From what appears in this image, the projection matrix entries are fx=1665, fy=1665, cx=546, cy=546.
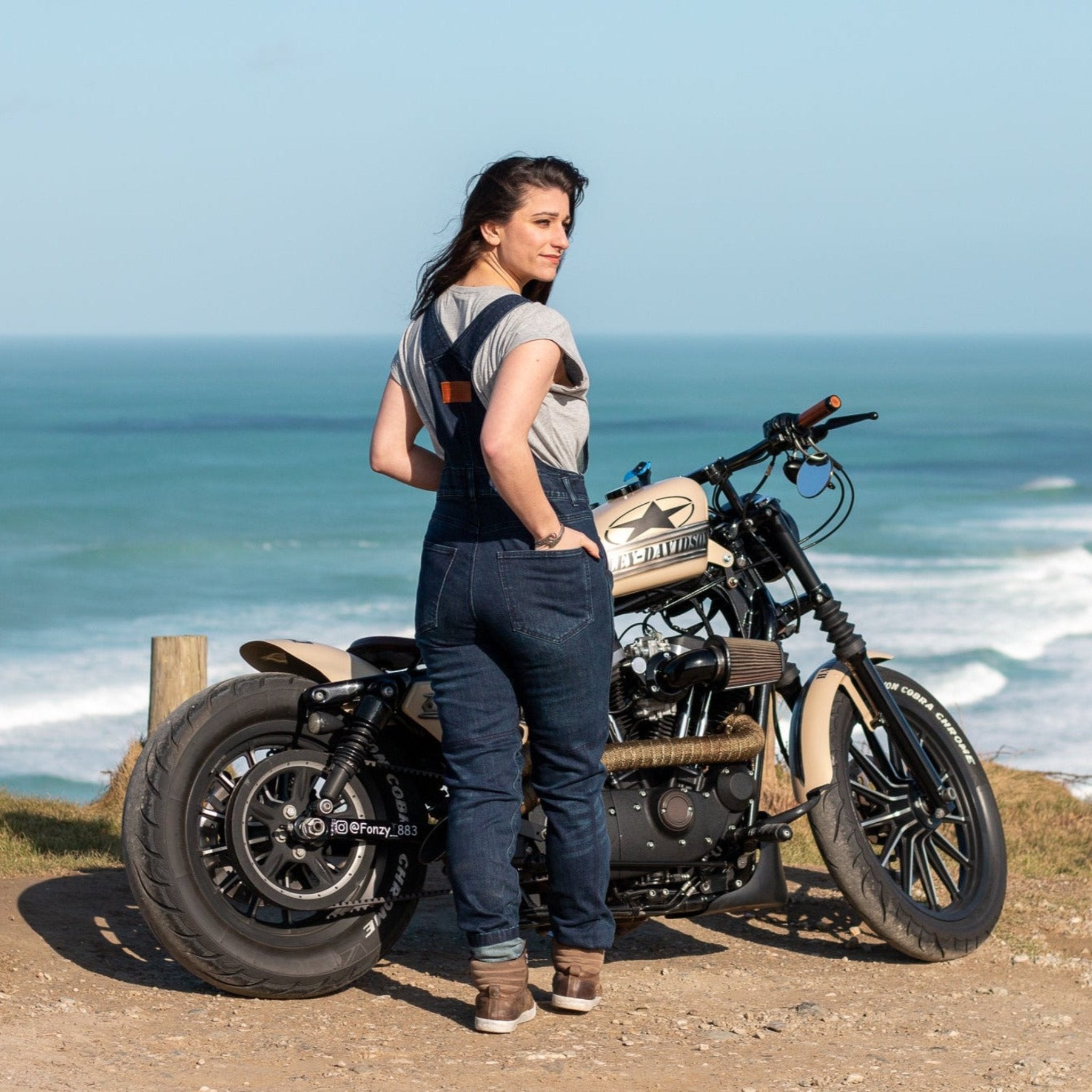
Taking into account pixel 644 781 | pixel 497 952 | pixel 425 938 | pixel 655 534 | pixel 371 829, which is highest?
pixel 655 534

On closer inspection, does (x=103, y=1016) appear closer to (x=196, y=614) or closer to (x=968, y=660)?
(x=968, y=660)

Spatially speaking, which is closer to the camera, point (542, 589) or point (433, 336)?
point (542, 589)

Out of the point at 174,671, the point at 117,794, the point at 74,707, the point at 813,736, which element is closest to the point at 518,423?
the point at 813,736

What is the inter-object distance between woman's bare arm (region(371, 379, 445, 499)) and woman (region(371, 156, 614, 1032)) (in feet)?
0.29

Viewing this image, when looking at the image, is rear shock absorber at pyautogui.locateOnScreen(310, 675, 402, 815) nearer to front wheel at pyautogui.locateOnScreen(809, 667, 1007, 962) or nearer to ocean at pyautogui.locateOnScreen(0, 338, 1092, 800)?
front wheel at pyautogui.locateOnScreen(809, 667, 1007, 962)

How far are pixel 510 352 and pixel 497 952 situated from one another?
1500 millimetres

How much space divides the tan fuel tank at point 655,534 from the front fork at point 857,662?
0.32 metres

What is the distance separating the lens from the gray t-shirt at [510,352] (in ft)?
12.9

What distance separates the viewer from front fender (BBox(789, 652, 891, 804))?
→ 5023mm

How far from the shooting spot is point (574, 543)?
4.03 meters

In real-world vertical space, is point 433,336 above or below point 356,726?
above

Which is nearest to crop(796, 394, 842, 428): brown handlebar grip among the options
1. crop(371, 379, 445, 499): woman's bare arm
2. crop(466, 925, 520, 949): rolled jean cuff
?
crop(371, 379, 445, 499): woman's bare arm

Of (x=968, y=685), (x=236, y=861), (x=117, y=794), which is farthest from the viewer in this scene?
(x=968, y=685)

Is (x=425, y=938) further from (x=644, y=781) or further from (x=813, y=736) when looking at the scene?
(x=813, y=736)
